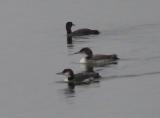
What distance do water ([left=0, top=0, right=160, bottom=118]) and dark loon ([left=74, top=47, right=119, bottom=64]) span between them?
15.0 inches

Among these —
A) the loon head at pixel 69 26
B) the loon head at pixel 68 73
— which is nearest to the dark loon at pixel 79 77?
the loon head at pixel 68 73

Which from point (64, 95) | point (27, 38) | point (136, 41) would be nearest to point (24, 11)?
point (27, 38)

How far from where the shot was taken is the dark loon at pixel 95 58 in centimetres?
4175

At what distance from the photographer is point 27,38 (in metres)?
49.9

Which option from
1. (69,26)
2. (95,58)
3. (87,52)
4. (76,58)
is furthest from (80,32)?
(95,58)

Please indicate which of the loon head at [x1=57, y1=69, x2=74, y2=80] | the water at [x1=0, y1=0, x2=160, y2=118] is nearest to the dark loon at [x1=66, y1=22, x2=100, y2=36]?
the water at [x1=0, y1=0, x2=160, y2=118]

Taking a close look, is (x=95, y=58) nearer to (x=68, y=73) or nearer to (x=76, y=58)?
(x=76, y=58)

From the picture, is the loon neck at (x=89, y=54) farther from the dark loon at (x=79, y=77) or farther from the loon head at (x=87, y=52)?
the dark loon at (x=79, y=77)

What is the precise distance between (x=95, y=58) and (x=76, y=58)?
5.28 feet

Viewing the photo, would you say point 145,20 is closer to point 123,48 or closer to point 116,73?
point 123,48

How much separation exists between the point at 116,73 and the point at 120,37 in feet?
31.6

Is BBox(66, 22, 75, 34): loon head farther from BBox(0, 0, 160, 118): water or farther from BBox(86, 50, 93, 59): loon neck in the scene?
BBox(86, 50, 93, 59): loon neck

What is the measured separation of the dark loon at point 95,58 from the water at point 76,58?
0.38m

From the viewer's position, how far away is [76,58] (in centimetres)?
4372
